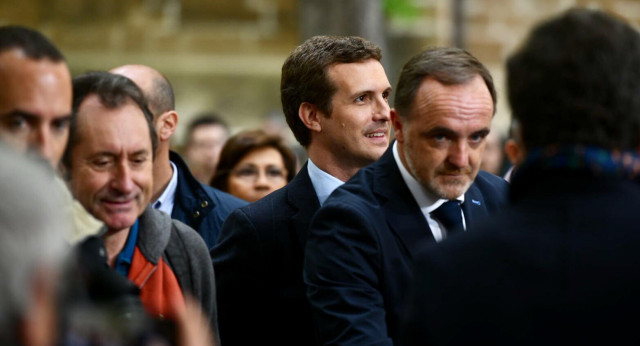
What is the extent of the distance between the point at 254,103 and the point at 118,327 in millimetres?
12747

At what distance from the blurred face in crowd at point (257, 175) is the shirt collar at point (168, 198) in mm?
1350

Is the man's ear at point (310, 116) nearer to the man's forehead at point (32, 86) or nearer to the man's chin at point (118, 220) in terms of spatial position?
the man's chin at point (118, 220)

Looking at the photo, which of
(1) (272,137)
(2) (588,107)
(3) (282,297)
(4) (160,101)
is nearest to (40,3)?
(1) (272,137)

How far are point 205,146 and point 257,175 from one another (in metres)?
3.14

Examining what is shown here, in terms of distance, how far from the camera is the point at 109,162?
4234 mm

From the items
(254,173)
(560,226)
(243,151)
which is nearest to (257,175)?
(254,173)

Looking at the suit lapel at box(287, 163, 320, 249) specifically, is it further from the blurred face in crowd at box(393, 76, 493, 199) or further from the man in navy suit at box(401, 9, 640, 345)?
the man in navy suit at box(401, 9, 640, 345)

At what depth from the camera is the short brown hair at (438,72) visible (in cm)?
442

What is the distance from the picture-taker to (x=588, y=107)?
2.94m

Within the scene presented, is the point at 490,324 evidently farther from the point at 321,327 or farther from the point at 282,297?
the point at 282,297

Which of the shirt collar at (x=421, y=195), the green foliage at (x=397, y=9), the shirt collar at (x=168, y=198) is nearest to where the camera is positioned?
the shirt collar at (x=421, y=195)

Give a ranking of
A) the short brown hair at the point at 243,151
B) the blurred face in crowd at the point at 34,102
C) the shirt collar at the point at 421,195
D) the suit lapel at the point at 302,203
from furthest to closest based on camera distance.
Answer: the short brown hair at the point at 243,151 → the suit lapel at the point at 302,203 → the shirt collar at the point at 421,195 → the blurred face in crowd at the point at 34,102

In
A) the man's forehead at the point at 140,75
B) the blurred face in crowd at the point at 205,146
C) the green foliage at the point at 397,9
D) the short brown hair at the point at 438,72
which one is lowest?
the blurred face in crowd at the point at 205,146

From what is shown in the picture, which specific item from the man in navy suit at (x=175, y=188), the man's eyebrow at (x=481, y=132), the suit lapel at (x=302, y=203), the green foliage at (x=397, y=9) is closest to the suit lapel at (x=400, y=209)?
the man's eyebrow at (x=481, y=132)
